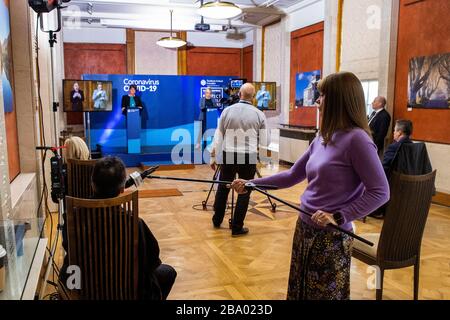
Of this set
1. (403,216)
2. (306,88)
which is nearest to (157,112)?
(306,88)

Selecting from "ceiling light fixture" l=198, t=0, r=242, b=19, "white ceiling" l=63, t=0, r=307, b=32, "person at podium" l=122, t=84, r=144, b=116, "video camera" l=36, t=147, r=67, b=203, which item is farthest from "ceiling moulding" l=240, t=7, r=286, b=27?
"video camera" l=36, t=147, r=67, b=203

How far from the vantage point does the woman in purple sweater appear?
1.57 metres

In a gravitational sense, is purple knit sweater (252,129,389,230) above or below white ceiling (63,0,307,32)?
below

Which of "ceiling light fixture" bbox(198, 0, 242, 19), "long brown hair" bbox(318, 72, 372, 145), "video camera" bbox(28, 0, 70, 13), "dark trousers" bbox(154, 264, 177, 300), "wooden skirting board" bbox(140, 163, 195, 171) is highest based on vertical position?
"ceiling light fixture" bbox(198, 0, 242, 19)

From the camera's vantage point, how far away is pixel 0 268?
1.59 metres

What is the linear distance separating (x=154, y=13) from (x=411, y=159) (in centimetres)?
776

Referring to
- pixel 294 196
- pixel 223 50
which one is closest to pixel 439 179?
pixel 294 196

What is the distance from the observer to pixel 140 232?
1.92 meters

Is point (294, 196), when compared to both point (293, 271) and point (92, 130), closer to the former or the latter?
point (293, 271)

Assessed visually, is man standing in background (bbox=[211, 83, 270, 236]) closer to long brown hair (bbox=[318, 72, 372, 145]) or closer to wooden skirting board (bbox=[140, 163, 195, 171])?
long brown hair (bbox=[318, 72, 372, 145])

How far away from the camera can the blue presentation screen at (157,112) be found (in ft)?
31.0

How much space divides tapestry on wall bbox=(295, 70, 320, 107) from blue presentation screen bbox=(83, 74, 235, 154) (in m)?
1.91
